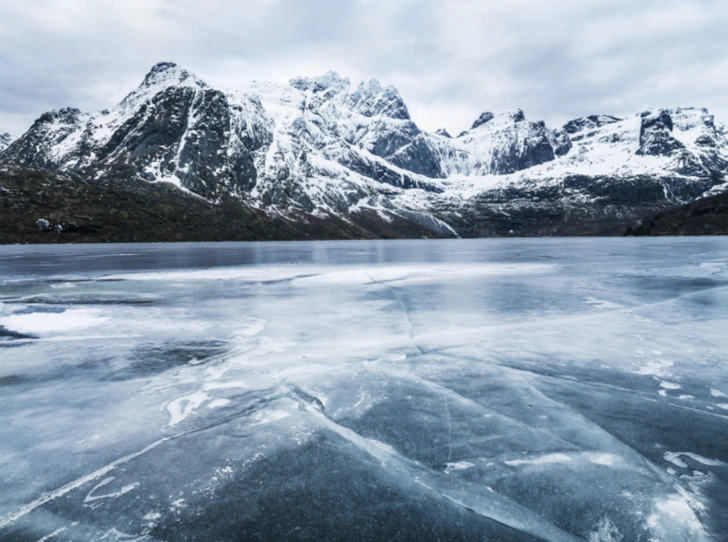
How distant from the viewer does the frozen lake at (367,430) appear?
199 inches

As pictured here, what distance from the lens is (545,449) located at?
21.6ft

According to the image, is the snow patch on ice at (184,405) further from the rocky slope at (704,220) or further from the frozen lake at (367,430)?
the rocky slope at (704,220)

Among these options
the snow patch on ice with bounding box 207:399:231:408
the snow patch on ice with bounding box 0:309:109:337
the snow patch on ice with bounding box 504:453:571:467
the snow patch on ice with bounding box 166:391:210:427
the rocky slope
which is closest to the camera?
the snow patch on ice with bounding box 504:453:571:467

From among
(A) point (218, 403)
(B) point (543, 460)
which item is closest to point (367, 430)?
(B) point (543, 460)

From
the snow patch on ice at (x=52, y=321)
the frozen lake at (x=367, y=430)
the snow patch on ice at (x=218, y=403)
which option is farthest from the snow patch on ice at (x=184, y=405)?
the snow patch on ice at (x=52, y=321)

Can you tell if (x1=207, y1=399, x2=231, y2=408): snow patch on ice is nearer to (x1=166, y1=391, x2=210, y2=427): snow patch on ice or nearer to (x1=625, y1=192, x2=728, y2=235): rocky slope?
(x1=166, y1=391, x2=210, y2=427): snow patch on ice

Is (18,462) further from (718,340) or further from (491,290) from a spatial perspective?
(491,290)

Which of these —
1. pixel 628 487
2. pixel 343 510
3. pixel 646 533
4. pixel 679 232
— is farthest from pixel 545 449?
pixel 679 232

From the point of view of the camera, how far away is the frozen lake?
199 inches

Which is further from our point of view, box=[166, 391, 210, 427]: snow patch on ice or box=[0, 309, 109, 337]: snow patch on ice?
box=[0, 309, 109, 337]: snow patch on ice

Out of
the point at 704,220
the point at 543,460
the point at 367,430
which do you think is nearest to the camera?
the point at 543,460

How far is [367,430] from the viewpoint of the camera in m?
7.29

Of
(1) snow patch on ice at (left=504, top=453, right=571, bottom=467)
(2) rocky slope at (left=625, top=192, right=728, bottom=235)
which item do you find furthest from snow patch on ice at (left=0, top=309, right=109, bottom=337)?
(2) rocky slope at (left=625, top=192, right=728, bottom=235)

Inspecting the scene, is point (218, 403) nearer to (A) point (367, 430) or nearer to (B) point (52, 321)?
(A) point (367, 430)
